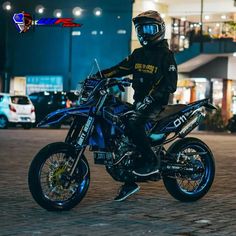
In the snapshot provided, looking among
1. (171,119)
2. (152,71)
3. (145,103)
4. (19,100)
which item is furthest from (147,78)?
(19,100)

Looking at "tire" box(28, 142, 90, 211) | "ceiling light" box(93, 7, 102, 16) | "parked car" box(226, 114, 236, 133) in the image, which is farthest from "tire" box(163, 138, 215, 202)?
"ceiling light" box(93, 7, 102, 16)

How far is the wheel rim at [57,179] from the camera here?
6.82m

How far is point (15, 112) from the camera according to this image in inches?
1114

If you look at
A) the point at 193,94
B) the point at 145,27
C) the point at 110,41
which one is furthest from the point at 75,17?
the point at 145,27

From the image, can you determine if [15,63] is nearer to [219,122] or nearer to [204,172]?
[219,122]

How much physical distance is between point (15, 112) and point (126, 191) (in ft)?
69.8

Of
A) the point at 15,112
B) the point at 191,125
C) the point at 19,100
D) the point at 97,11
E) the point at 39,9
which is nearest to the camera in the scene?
the point at 191,125

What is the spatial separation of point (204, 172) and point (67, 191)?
181 cm

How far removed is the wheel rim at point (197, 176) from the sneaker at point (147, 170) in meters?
0.53

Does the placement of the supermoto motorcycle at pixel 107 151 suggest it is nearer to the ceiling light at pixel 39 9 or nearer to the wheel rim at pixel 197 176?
the wheel rim at pixel 197 176

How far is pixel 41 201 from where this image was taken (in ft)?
22.0

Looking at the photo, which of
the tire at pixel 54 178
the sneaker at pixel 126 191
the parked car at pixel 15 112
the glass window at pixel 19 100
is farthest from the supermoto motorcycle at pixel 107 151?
the glass window at pixel 19 100

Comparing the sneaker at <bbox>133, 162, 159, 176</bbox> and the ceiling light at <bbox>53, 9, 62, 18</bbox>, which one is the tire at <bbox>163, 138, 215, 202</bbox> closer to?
the sneaker at <bbox>133, 162, 159, 176</bbox>

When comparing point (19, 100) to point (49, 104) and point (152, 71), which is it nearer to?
point (49, 104)
